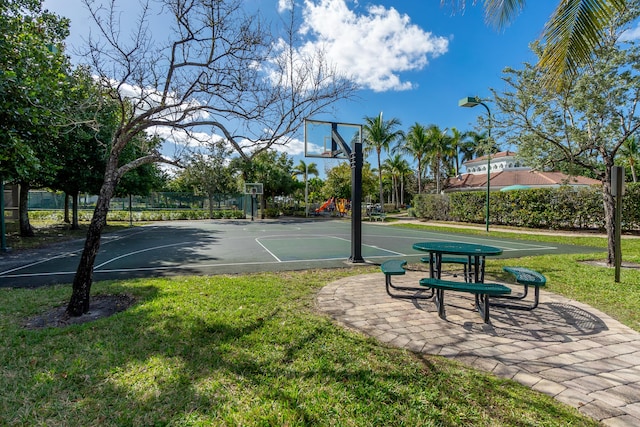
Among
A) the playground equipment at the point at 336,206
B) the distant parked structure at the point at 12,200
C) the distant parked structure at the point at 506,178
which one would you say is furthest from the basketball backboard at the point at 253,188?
the distant parked structure at the point at 506,178

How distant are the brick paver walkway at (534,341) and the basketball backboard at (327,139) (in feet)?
18.2

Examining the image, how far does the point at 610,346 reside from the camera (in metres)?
3.51

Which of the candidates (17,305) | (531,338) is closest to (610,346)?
(531,338)

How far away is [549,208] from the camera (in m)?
17.3

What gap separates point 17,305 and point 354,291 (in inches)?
210

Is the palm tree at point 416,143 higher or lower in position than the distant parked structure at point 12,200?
higher

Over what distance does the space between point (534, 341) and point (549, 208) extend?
17.1 m

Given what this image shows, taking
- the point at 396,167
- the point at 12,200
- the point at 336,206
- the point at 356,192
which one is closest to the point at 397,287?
the point at 356,192

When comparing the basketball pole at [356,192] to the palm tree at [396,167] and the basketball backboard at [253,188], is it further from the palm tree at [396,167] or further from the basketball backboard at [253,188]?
the palm tree at [396,167]

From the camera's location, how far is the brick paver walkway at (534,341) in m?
2.66

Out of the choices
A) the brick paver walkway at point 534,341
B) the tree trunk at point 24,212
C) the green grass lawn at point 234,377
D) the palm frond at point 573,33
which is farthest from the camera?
the tree trunk at point 24,212

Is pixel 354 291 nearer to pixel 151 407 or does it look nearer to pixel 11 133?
pixel 151 407

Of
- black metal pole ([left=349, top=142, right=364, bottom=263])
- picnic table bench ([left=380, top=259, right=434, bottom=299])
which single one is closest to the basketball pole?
black metal pole ([left=349, top=142, right=364, bottom=263])

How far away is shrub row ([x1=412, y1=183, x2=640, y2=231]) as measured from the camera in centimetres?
1476
